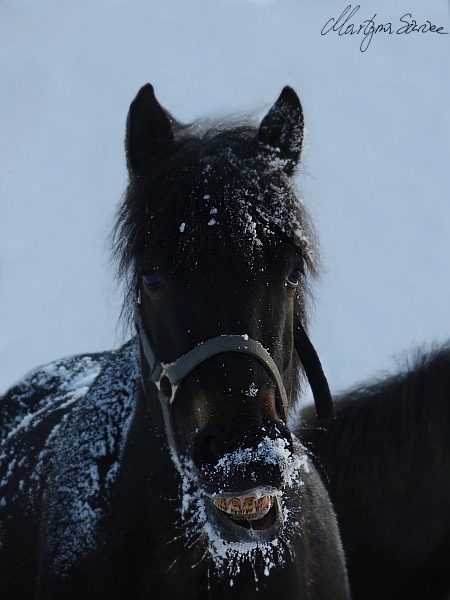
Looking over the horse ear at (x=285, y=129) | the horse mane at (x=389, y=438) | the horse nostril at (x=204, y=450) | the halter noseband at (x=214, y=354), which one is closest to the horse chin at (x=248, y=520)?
the horse nostril at (x=204, y=450)

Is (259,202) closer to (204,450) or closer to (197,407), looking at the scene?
(197,407)

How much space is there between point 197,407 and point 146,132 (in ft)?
3.14

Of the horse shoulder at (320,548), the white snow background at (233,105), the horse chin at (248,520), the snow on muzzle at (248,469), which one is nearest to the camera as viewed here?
the snow on muzzle at (248,469)

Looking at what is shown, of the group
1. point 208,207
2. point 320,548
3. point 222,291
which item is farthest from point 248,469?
point 320,548

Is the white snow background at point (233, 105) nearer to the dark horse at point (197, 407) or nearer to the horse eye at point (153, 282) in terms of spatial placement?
the dark horse at point (197, 407)

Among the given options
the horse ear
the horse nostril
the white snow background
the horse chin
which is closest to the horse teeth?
the horse chin

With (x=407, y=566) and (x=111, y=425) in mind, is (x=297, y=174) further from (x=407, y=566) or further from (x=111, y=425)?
(x=407, y=566)

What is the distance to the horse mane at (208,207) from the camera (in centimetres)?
208

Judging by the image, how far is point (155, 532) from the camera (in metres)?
2.31

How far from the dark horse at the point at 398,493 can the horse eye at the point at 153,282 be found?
1.93m

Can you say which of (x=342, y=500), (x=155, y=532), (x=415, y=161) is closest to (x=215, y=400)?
(x=155, y=532)

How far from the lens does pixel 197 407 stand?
6.46 feet
